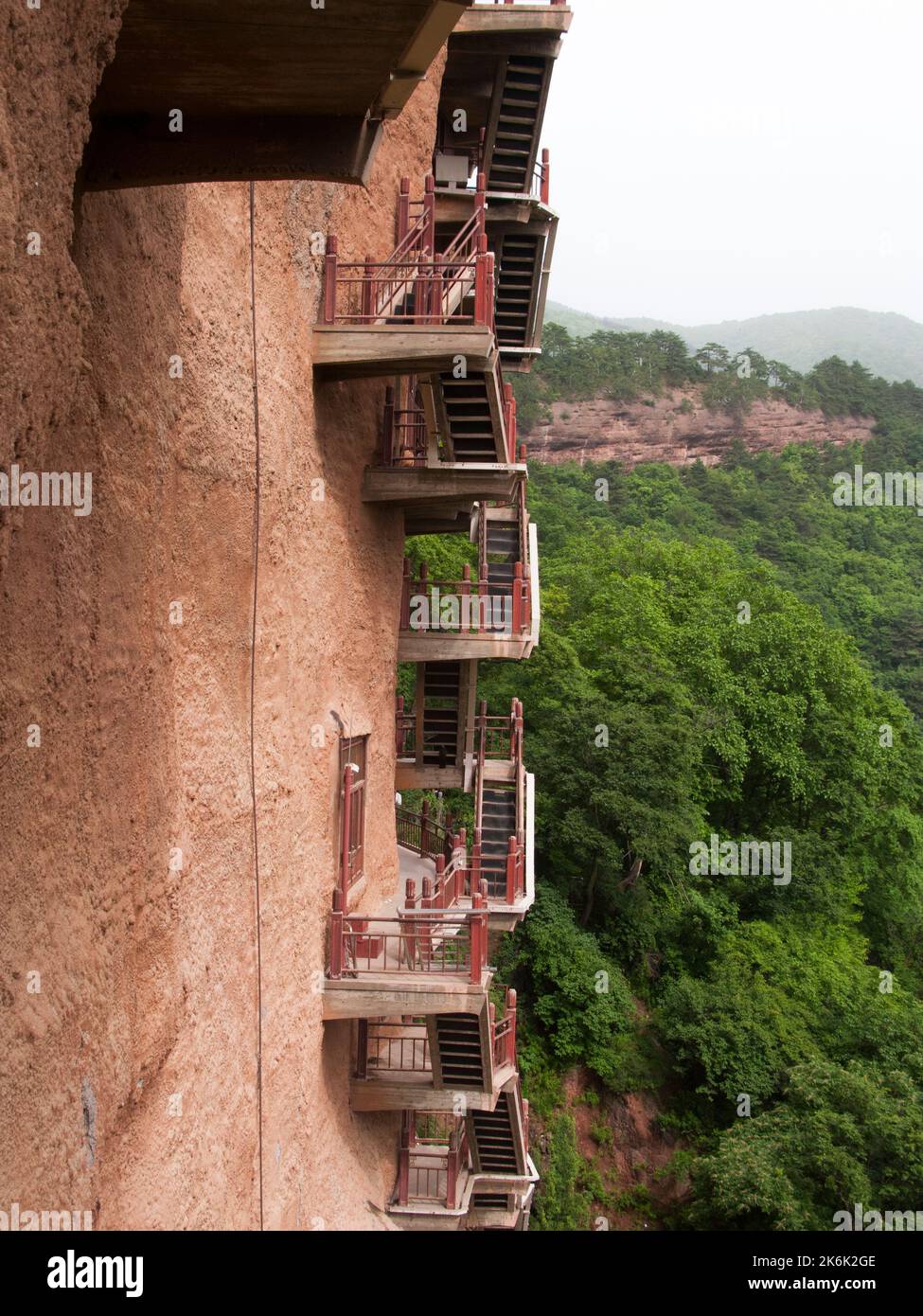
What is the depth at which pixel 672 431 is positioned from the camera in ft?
277

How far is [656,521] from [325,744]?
2080 inches

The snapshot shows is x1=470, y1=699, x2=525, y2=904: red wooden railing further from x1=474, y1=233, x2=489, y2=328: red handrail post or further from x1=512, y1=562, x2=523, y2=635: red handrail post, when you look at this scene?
x1=474, y1=233, x2=489, y2=328: red handrail post

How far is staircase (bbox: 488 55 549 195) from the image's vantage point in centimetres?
1548

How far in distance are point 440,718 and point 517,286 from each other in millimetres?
6034

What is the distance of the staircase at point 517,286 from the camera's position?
1683cm

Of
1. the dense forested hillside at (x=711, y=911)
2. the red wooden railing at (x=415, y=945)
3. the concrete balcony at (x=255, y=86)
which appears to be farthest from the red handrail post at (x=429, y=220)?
the dense forested hillside at (x=711, y=911)

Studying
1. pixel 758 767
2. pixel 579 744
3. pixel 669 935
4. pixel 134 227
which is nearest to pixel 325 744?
pixel 134 227

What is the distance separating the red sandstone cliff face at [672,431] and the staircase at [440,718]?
61836mm

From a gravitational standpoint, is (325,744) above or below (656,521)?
below

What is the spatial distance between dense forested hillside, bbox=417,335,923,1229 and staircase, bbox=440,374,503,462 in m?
16.3

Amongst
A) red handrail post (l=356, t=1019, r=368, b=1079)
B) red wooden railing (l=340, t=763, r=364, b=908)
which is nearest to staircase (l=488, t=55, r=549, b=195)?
red wooden railing (l=340, t=763, r=364, b=908)
